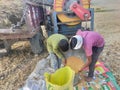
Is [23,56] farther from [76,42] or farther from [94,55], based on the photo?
[76,42]

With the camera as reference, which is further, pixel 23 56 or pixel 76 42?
pixel 23 56

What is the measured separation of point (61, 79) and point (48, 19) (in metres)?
2.39

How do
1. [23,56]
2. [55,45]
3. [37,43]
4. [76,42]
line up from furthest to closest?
[23,56] → [37,43] → [55,45] → [76,42]

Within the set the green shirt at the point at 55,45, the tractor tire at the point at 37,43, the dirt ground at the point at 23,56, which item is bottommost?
the dirt ground at the point at 23,56

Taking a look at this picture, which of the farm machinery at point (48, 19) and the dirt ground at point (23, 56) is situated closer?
the dirt ground at point (23, 56)

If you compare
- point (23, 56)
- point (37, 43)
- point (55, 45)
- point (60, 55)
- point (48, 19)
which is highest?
point (48, 19)

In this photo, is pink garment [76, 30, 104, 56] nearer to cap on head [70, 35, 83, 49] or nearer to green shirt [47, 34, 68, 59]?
cap on head [70, 35, 83, 49]

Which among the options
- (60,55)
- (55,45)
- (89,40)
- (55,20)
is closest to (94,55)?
(89,40)

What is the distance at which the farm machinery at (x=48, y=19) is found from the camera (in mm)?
5301

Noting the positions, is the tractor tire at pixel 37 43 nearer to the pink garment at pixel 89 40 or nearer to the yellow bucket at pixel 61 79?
the pink garment at pixel 89 40

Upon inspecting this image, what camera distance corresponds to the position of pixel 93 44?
413cm

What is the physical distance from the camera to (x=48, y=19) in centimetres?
574

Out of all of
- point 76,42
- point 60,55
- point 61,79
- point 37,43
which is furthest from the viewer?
point 37,43

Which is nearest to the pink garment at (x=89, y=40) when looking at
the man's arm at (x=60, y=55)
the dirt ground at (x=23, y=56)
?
the man's arm at (x=60, y=55)
